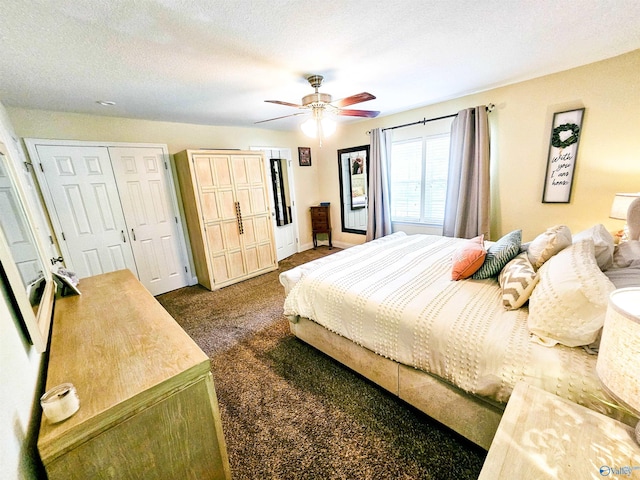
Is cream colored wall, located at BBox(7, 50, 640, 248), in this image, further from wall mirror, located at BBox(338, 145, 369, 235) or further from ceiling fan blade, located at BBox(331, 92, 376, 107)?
ceiling fan blade, located at BBox(331, 92, 376, 107)

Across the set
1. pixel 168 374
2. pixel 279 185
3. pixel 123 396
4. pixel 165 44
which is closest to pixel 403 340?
pixel 168 374

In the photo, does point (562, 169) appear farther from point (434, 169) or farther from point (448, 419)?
point (448, 419)

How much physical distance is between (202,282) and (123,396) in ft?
10.7

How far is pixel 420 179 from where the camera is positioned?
389 cm

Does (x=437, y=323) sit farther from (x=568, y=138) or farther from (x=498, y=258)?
(x=568, y=138)

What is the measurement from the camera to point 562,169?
8.82ft

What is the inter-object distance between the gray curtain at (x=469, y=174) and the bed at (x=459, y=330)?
141cm

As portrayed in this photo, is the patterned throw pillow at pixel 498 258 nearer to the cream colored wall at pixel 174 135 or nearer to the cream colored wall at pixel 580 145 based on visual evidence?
the cream colored wall at pixel 580 145

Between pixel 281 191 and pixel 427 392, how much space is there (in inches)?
158

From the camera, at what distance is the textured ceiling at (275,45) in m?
1.37

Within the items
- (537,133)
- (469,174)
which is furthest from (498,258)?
(537,133)

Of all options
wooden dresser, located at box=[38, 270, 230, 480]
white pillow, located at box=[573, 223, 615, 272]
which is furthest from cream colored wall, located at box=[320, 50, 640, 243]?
wooden dresser, located at box=[38, 270, 230, 480]

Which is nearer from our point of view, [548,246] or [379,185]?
[548,246]

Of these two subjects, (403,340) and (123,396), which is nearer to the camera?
(123,396)
